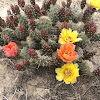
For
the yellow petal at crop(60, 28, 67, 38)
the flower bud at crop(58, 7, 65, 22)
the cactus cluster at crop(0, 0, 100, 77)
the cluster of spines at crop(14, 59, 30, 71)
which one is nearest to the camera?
the cluster of spines at crop(14, 59, 30, 71)

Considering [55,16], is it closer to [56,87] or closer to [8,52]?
[8,52]

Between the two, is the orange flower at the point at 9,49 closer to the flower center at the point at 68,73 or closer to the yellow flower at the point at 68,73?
the yellow flower at the point at 68,73

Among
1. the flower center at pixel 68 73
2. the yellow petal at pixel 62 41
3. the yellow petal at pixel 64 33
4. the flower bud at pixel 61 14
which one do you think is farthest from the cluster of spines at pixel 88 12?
the flower center at pixel 68 73

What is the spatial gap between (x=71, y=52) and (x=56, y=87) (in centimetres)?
66

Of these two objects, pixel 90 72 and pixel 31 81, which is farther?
pixel 31 81

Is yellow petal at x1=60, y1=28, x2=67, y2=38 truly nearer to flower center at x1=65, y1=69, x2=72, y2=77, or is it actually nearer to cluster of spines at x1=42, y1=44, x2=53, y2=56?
cluster of spines at x1=42, y1=44, x2=53, y2=56

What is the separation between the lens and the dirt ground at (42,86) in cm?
194

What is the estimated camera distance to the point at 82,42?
2.24 m

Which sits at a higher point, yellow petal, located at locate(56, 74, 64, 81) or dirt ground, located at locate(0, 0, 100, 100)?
yellow petal, located at locate(56, 74, 64, 81)

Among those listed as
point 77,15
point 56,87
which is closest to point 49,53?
point 56,87

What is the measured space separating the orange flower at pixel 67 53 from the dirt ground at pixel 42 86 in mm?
417

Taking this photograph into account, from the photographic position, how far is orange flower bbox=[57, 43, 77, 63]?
1.64m

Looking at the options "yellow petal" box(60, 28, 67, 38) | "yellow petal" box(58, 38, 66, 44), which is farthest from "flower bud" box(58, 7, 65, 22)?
"yellow petal" box(58, 38, 66, 44)

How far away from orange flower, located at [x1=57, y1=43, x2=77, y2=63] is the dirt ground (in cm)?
42
